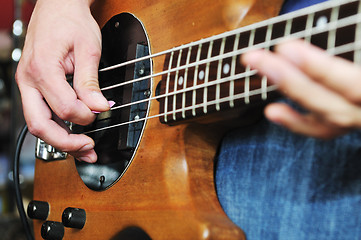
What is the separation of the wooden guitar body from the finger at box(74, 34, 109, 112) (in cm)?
10

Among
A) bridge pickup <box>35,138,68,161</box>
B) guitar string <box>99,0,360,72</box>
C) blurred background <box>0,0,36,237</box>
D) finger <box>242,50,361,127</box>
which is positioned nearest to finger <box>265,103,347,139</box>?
finger <box>242,50,361,127</box>

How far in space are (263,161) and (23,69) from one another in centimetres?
53

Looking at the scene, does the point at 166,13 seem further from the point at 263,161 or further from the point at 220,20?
the point at 263,161

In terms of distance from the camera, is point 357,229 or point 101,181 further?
point 101,181

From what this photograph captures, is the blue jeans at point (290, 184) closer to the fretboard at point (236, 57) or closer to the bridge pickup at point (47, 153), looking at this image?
the fretboard at point (236, 57)

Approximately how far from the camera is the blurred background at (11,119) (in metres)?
1.83

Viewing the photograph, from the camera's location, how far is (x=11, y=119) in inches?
82.5

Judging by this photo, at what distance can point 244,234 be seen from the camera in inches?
21.9

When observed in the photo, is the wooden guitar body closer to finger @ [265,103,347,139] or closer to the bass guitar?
the bass guitar

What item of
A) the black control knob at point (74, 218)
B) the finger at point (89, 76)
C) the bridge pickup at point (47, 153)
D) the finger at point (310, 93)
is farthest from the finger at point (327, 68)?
the bridge pickup at point (47, 153)

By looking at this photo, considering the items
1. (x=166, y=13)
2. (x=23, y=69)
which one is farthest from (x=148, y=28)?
(x=23, y=69)

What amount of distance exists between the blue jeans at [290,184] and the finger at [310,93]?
0.16 meters

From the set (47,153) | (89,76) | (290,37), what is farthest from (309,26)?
(47,153)

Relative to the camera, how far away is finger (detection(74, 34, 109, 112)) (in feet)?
2.25
